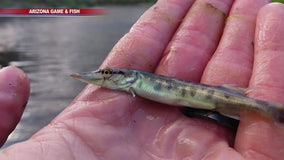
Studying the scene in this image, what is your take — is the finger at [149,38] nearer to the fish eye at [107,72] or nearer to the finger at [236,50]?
the fish eye at [107,72]

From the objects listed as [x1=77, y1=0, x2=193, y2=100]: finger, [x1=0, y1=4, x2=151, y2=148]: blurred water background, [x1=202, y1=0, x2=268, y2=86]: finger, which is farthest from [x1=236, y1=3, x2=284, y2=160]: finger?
[x1=0, y1=4, x2=151, y2=148]: blurred water background

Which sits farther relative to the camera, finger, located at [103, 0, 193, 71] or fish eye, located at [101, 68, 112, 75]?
finger, located at [103, 0, 193, 71]

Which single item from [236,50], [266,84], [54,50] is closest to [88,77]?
[236,50]

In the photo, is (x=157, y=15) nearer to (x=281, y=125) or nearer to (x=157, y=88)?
(x=157, y=88)

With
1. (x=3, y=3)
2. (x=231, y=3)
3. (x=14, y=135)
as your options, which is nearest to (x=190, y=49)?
(x=231, y=3)

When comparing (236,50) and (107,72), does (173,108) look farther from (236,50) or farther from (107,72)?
(236,50)

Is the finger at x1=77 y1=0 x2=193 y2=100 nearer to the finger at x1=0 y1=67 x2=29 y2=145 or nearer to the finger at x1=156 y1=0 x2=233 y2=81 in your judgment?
the finger at x1=156 y1=0 x2=233 y2=81

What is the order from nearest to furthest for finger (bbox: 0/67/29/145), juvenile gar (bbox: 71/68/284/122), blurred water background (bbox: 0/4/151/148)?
juvenile gar (bbox: 71/68/284/122) → finger (bbox: 0/67/29/145) → blurred water background (bbox: 0/4/151/148)

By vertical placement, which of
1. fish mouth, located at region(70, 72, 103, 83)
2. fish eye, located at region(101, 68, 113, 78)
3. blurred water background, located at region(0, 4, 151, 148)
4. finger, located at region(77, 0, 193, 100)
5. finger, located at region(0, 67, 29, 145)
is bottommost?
blurred water background, located at region(0, 4, 151, 148)
